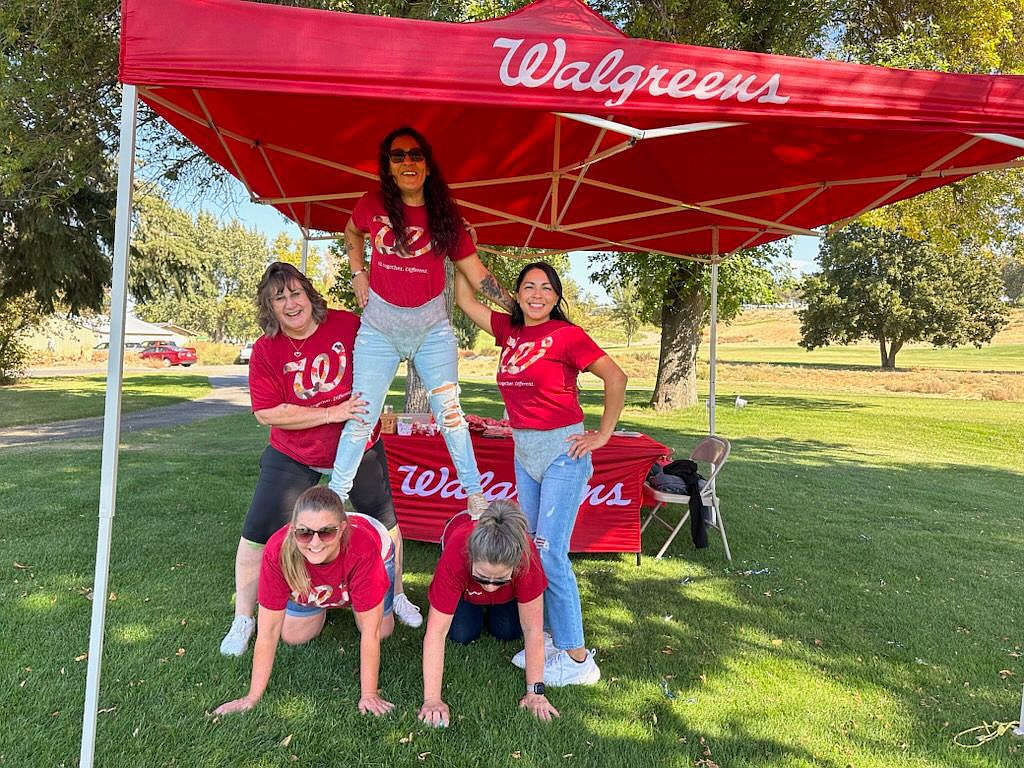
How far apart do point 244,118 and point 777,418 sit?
50.6 feet

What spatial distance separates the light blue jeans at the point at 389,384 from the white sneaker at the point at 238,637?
0.90 metres

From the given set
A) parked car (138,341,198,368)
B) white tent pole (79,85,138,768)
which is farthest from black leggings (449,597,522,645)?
parked car (138,341,198,368)

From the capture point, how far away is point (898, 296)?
115 feet

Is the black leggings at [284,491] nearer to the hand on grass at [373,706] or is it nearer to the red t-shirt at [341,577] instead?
the red t-shirt at [341,577]

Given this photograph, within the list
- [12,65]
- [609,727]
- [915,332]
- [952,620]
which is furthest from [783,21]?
[915,332]

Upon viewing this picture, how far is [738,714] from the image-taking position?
274cm

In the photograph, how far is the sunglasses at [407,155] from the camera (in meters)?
2.96

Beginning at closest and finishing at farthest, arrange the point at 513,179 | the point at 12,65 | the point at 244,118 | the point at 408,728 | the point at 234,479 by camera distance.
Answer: the point at 408,728 < the point at 244,118 < the point at 513,179 < the point at 234,479 < the point at 12,65

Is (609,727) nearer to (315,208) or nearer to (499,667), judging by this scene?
(499,667)

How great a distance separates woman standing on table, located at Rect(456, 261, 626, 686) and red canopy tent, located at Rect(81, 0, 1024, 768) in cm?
87

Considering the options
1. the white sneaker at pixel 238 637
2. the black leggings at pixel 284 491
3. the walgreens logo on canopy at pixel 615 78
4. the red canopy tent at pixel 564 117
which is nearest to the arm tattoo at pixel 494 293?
the red canopy tent at pixel 564 117

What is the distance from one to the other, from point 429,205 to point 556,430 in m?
1.22

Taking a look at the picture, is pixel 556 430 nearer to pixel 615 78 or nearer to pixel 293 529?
pixel 293 529

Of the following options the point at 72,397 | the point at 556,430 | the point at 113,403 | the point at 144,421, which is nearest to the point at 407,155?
the point at 556,430
